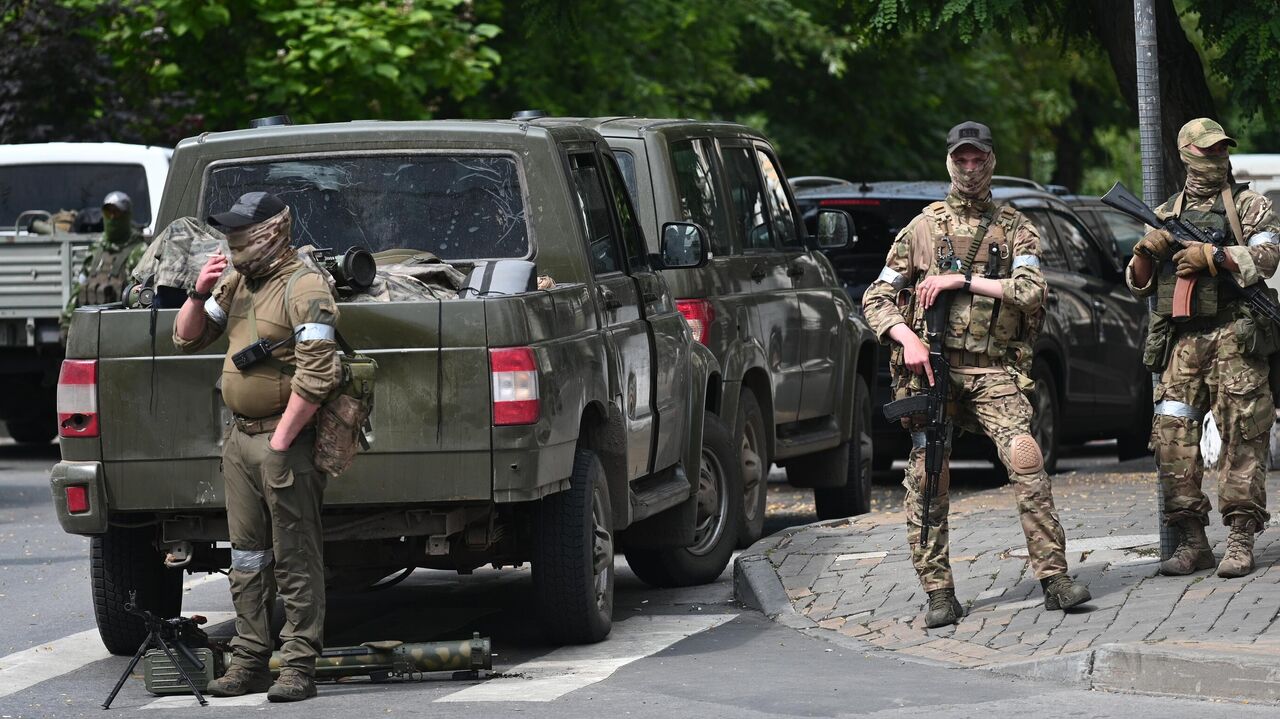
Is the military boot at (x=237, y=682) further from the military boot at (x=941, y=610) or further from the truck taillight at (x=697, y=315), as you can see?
the truck taillight at (x=697, y=315)

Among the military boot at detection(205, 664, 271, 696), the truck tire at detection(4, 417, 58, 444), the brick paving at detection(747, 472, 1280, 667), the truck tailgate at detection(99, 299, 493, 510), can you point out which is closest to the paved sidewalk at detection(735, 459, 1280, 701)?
the brick paving at detection(747, 472, 1280, 667)

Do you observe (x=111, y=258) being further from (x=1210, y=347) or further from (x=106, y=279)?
(x=1210, y=347)

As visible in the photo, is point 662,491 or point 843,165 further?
point 843,165

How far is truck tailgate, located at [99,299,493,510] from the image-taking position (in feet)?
23.7

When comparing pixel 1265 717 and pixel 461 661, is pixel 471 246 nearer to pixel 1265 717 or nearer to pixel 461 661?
pixel 461 661

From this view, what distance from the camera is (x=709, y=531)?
9.98 metres

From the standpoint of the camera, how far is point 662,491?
9.01 metres

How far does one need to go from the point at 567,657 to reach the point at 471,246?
1.60 m

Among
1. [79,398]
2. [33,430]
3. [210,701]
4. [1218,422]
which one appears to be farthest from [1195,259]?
[33,430]

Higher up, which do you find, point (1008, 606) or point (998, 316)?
point (998, 316)

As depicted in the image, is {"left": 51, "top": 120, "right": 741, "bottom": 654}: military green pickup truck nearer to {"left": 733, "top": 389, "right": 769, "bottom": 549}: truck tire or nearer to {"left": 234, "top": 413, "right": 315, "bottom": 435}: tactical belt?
{"left": 234, "top": 413, "right": 315, "bottom": 435}: tactical belt

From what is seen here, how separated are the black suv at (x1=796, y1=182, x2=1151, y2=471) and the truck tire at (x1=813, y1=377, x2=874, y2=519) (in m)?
1.19

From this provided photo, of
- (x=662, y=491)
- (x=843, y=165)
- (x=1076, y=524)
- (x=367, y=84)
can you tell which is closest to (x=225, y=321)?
(x=662, y=491)

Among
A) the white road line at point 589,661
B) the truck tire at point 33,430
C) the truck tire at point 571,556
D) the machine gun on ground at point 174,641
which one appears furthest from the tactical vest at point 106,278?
the machine gun on ground at point 174,641
